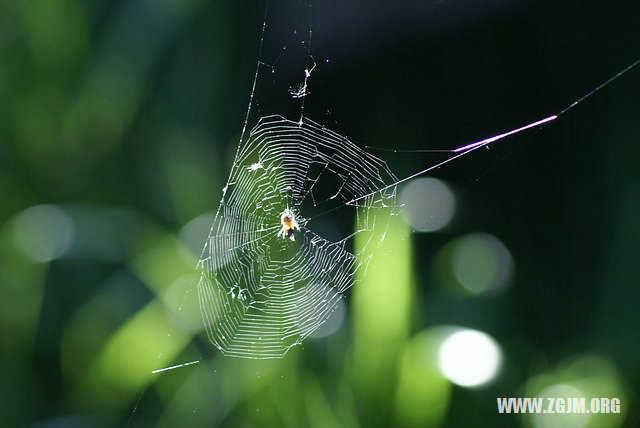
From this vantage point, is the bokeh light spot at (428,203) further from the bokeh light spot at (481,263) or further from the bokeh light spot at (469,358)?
the bokeh light spot at (469,358)

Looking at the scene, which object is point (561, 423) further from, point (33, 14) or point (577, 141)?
point (33, 14)

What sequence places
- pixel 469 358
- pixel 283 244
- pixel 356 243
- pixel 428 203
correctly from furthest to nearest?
pixel 283 244, pixel 428 203, pixel 356 243, pixel 469 358

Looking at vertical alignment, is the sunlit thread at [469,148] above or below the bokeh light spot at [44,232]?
above

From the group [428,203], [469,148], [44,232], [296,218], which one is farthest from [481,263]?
[44,232]

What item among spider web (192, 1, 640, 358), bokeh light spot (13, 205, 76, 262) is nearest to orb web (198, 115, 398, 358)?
spider web (192, 1, 640, 358)

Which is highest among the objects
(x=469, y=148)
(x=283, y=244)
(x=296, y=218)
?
(x=469, y=148)

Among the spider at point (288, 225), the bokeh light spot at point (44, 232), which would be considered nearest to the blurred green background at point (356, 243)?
the bokeh light spot at point (44, 232)

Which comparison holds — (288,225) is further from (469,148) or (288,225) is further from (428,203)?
(469,148)

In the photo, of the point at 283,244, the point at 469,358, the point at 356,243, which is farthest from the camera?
the point at 283,244
